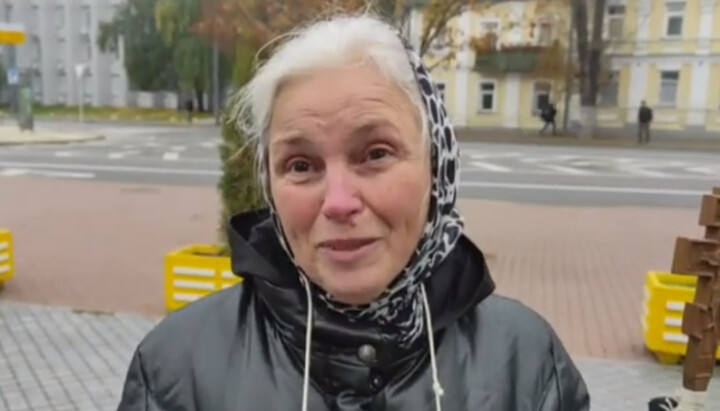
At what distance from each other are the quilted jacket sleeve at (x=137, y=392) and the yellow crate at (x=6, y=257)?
611cm

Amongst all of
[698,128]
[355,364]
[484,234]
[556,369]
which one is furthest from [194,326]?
[698,128]

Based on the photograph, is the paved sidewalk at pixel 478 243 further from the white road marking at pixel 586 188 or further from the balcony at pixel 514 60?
the balcony at pixel 514 60

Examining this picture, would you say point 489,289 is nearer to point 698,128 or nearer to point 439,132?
point 439,132

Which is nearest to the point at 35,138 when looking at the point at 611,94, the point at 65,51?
the point at 611,94

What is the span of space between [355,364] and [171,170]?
17.1 meters

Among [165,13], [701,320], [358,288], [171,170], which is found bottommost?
[171,170]

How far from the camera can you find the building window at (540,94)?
33475 millimetres

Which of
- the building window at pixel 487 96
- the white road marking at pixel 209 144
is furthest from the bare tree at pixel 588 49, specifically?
the white road marking at pixel 209 144

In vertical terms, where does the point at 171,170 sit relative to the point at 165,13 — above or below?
below

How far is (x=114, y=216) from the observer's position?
37.4 ft

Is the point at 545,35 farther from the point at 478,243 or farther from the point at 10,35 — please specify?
the point at 478,243

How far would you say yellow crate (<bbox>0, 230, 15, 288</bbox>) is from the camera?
6832mm

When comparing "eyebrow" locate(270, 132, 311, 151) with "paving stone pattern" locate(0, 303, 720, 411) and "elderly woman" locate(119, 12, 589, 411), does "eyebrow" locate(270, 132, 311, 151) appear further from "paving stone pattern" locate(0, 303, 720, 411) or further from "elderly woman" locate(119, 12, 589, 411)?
"paving stone pattern" locate(0, 303, 720, 411)

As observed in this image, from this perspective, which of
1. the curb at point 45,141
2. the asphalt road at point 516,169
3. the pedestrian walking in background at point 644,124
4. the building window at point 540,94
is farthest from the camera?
the building window at point 540,94
